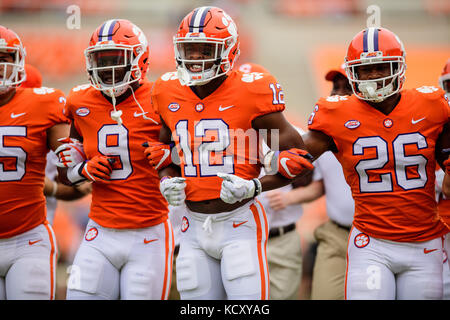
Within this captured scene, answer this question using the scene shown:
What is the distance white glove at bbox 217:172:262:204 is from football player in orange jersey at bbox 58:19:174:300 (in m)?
0.64

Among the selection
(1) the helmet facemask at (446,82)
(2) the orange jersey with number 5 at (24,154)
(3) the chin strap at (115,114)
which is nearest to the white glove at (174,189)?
(3) the chin strap at (115,114)

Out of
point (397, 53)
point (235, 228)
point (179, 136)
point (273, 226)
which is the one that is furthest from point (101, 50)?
point (273, 226)

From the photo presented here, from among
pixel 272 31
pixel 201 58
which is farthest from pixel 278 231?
pixel 272 31

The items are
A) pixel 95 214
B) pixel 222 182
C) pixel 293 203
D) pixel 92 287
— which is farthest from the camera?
pixel 293 203

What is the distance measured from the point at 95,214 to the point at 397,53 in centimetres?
179

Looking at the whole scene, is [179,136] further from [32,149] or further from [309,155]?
[32,149]

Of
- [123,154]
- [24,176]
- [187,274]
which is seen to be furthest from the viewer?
[24,176]

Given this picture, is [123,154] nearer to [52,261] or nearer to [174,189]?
[174,189]

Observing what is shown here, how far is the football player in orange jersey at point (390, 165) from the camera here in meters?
2.79

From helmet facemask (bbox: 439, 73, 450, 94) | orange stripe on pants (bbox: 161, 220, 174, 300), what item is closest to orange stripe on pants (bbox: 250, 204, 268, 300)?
orange stripe on pants (bbox: 161, 220, 174, 300)

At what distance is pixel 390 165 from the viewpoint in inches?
111

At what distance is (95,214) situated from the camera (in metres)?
3.16

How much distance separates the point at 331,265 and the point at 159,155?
5.40 feet

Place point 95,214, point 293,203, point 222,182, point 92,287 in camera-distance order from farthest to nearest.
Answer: point 293,203 < point 95,214 < point 92,287 < point 222,182
